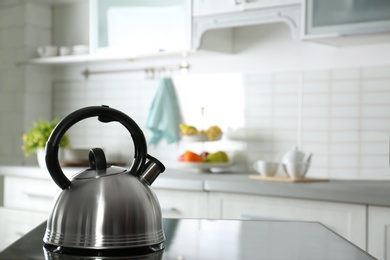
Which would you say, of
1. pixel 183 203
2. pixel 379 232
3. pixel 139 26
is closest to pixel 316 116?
pixel 183 203

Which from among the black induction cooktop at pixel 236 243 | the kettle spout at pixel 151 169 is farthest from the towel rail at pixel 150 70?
the kettle spout at pixel 151 169

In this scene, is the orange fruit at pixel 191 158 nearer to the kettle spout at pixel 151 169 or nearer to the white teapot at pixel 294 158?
the white teapot at pixel 294 158

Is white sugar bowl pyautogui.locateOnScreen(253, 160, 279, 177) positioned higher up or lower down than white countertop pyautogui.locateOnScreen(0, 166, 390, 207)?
higher up

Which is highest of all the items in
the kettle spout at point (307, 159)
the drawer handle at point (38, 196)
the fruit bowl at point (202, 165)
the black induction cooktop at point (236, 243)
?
the kettle spout at point (307, 159)

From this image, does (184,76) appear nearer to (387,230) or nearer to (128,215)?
(387,230)

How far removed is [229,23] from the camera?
11.0ft

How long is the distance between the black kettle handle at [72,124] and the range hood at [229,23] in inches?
74.3

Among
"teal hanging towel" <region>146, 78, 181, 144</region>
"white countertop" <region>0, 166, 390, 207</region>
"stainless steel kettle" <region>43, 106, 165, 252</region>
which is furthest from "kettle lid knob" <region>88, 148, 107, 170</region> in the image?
"teal hanging towel" <region>146, 78, 181, 144</region>

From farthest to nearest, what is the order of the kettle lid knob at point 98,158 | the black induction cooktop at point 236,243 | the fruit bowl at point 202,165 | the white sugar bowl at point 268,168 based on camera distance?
the fruit bowl at point 202,165 → the white sugar bowl at point 268,168 → the kettle lid knob at point 98,158 → the black induction cooktop at point 236,243

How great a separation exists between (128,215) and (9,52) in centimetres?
345

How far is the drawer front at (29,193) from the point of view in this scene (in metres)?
3.77

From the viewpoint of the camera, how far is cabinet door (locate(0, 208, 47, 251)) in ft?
12.4

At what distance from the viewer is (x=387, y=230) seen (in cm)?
261

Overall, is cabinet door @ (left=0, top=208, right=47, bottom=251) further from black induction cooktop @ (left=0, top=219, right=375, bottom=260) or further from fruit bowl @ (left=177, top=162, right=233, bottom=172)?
Answer: black induction cooktop @ (left=0, top=219, right=375, bottom=260)
